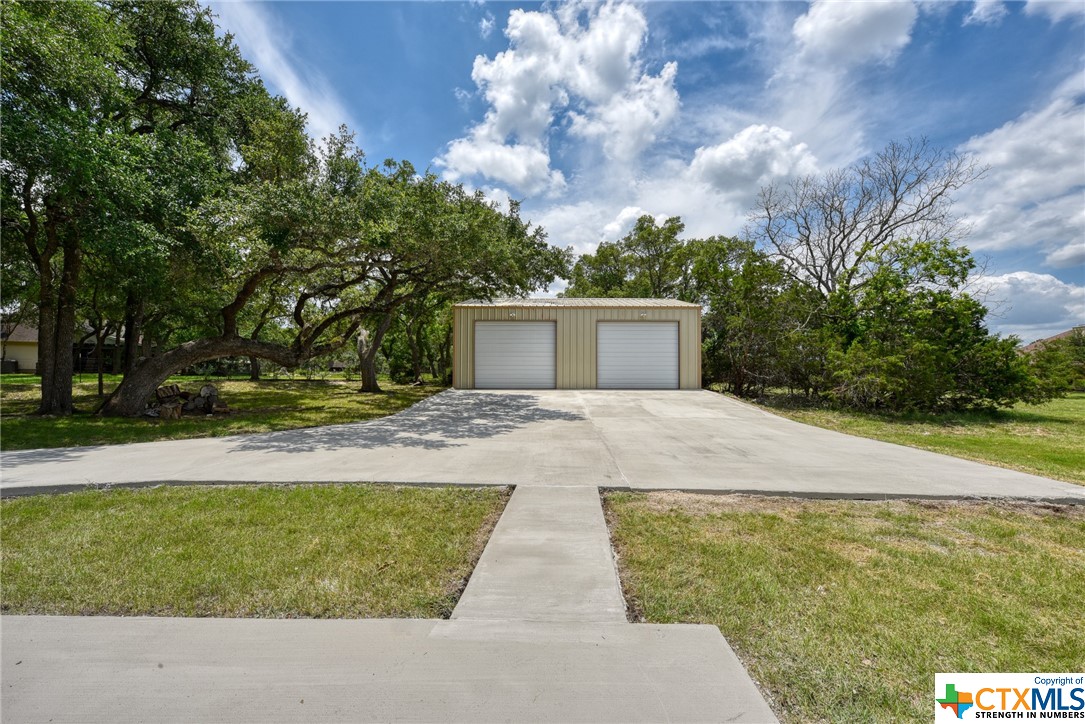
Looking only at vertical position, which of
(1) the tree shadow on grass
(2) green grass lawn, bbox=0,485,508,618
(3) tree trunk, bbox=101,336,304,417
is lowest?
(2) green grass lawn, bbox=0,485,508,618

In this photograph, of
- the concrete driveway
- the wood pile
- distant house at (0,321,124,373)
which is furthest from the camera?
distant house at (0,321,124,373)

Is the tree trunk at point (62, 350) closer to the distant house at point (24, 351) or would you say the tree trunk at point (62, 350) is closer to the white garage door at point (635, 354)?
the white garage door at point (635, 354)

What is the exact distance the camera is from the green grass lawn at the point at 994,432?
19.7 ft

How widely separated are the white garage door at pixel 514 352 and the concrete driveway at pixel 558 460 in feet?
19.3

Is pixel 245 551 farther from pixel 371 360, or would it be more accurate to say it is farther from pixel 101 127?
pixel 371 360

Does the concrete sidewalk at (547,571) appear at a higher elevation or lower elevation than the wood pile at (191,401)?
lower

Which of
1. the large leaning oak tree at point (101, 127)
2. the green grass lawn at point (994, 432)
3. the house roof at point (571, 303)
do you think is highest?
the large leaning oak tree at point (101, 127)

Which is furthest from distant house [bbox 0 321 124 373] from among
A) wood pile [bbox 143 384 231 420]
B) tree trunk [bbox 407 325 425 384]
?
wood pile [bbox 143 384 231 420]

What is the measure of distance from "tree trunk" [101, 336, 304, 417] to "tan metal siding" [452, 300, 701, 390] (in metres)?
5.27

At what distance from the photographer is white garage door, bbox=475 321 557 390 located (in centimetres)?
1477

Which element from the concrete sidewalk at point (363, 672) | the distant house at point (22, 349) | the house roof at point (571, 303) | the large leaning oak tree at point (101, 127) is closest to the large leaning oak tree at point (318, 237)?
the large leaning oak tree at point (101, 127)

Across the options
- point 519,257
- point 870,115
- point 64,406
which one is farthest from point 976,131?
point 64,406

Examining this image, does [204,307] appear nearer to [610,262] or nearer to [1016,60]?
[610,262]

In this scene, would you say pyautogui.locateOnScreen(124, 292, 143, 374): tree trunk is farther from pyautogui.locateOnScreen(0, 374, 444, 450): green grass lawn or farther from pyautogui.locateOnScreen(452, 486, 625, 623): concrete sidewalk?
pyautogui.locateOnScreen(452, 486, 625, 623): concrete sidewalk
